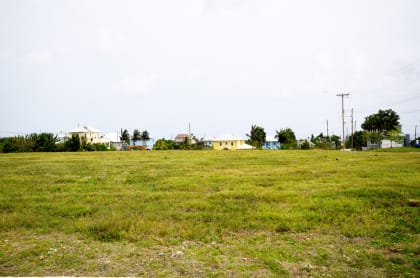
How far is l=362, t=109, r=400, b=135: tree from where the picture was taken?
76.2 m

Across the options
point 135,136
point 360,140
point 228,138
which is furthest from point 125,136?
point 360,140

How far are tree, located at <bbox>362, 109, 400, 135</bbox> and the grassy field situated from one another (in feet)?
255

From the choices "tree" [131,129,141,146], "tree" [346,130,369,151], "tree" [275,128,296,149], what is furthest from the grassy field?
"tree" [131,129,141,146]

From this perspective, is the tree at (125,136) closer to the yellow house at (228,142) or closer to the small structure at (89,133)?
the small structure at (89,133)

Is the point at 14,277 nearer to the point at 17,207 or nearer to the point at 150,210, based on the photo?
the point at 150,210

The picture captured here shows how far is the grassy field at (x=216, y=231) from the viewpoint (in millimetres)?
4719

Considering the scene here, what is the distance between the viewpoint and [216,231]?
21.4 ft

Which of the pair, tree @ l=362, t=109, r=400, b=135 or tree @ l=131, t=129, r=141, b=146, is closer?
tree @ l=362, t=109, r=400, b=135

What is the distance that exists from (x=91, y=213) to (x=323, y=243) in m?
6.35

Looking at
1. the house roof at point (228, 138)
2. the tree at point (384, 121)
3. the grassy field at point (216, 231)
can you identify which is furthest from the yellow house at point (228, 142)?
the grassy field at point (216, 231)

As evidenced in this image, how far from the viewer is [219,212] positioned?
A: 7.99 meters

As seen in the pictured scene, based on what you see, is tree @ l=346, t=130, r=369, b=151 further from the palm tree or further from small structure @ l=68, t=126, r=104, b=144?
small structure @ l=68, t=126, r=104, b=144

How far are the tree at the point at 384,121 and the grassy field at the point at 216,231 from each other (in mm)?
77805

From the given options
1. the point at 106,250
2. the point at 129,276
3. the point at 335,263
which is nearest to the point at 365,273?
the point at 335,263
